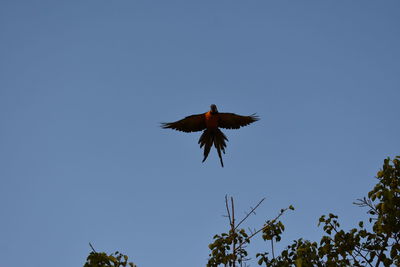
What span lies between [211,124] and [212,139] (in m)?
0.31

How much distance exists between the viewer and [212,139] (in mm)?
8148

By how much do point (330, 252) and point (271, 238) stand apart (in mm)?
666

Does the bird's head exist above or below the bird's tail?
above

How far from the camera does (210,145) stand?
7945 millimetres

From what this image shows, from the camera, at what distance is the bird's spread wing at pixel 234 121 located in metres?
8.45

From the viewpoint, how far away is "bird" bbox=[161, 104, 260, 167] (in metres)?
8.05

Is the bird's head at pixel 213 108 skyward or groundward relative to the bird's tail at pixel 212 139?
skyward

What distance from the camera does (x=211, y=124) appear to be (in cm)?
824

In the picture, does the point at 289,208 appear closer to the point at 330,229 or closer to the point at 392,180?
the point at 330,229

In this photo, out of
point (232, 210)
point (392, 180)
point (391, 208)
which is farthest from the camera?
point (232, 210)

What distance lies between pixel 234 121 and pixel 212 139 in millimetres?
734

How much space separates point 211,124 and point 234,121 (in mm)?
596

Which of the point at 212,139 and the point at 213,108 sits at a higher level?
the point at 213,108

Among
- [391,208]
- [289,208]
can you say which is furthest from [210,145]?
[391,208]
